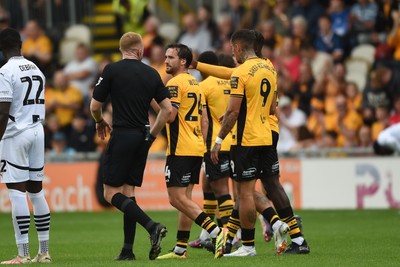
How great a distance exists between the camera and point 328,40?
26562 millimetres

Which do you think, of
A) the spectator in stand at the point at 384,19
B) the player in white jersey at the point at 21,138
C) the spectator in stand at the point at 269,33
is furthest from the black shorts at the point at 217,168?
the spectator in stand at the point at 269,33

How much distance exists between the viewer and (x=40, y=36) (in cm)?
3017

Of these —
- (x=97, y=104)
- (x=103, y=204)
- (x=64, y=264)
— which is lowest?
(x=103, y=204)

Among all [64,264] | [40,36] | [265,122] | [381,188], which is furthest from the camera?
[40,36]

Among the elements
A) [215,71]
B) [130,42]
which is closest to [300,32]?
[215,71]

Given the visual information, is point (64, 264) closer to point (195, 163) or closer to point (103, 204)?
point (195, 163)

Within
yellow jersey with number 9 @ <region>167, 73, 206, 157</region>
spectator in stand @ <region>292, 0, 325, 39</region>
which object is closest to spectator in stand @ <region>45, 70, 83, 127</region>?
spectator in stand @ <region>292, 0, 325, 39</region>

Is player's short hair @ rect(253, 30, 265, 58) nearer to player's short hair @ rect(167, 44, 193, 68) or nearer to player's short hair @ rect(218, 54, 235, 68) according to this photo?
player's short hair @ rect(167, 44, 193, 68)

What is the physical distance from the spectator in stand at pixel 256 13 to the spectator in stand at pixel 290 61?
50.3 inches

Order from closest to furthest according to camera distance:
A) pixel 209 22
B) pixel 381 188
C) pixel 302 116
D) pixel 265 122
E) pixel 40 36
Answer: pixel 265 122
pixel 381 188
pixel 302 116
pixel 209 22
pixel 40 36

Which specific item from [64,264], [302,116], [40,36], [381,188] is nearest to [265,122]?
[64,264]

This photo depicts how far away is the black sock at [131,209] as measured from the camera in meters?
12.6

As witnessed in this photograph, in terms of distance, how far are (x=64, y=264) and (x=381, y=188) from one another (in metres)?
11.9

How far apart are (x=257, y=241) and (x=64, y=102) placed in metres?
12.8
